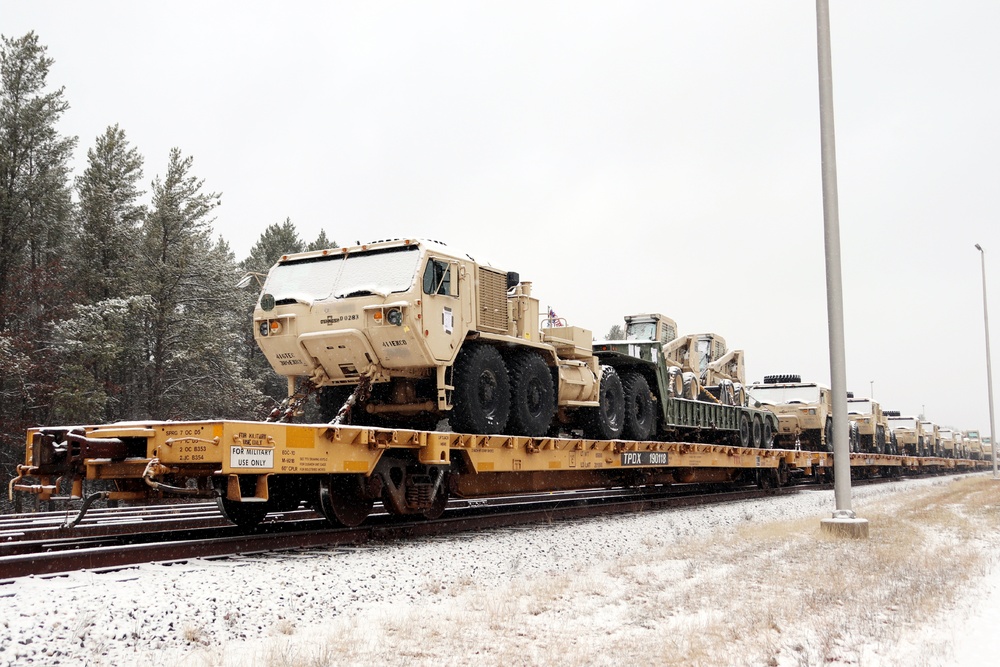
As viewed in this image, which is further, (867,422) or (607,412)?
(867,422)

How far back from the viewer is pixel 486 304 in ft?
37.4

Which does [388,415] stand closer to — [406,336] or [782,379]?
[406,336]

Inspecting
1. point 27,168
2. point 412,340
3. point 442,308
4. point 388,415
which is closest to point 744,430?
point 388,415

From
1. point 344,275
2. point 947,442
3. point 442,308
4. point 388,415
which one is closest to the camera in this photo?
point 442,308

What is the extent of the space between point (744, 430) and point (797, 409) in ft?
18.8

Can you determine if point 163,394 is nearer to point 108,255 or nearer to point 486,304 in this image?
point 108,255

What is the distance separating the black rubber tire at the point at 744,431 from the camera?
20.3 metres

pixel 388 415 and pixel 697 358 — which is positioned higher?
pixel 697 358

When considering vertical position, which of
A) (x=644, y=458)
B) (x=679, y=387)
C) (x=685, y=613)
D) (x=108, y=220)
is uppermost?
(x=108, y=220)

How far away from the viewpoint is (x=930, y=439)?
45.2 metres

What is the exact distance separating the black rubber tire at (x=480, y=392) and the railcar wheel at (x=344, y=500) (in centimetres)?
156

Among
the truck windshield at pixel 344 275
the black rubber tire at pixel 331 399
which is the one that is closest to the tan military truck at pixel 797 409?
the black rubber tire at pixel 331 399

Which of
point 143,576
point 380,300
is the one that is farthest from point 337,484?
point 143,576

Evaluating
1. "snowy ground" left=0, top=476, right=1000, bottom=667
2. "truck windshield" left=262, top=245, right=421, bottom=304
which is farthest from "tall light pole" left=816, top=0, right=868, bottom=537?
"truck windshield" left=262, top=245, right=421, bottom=304
